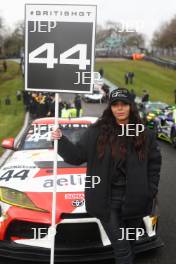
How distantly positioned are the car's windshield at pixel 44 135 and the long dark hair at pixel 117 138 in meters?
3.08

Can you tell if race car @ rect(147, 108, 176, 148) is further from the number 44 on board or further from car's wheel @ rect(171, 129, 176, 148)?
the number 44 on board

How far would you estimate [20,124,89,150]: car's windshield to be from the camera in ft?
23.1

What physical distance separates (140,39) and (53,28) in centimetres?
10577

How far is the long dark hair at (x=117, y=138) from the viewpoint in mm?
3832

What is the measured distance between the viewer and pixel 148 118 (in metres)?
19.2

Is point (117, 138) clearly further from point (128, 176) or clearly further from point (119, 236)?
point (119, 236)

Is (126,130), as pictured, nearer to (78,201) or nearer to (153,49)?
(78,201)

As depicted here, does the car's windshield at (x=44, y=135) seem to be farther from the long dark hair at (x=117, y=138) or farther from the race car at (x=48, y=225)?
the long dark hair at (x=117, y=138)

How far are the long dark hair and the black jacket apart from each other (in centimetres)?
4

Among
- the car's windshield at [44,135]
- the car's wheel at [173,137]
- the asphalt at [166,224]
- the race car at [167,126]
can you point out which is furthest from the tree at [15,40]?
the car's windshield at [44,135]

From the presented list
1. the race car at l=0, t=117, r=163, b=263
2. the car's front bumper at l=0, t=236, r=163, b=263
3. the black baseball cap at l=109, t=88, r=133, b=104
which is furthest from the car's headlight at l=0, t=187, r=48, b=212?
the black baseball cap at l=109, t=88, r=133, b=104

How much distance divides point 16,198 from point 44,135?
2.10 m

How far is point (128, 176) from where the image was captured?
377 centimetres

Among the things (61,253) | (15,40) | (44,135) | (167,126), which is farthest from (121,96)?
(15,40)
